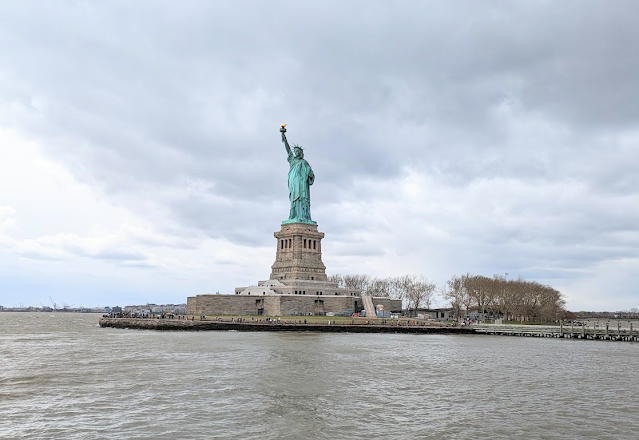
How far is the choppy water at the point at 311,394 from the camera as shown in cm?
2303

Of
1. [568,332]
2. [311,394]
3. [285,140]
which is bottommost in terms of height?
[311,394]

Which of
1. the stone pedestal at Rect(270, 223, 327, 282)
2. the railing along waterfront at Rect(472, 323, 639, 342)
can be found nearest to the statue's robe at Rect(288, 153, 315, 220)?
the stone pedestal at Rect(270, 223, 327, 282)

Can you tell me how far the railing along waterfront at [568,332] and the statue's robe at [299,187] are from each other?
39.9 m

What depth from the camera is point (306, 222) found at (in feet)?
356

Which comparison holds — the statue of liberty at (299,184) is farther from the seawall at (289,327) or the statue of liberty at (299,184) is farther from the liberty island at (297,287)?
the seawall at (289,327)

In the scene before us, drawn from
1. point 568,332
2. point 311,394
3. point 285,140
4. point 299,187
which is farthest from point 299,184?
point 311,394

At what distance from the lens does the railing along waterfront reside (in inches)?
2913

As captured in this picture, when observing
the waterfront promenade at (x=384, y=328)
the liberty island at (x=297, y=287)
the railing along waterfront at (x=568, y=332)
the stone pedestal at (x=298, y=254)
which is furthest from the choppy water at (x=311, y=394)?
the stone pedestal at (x=298, y=254)

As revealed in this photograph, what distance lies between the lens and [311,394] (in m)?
29.8

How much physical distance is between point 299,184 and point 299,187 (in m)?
0.58

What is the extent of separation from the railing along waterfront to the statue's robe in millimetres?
39923

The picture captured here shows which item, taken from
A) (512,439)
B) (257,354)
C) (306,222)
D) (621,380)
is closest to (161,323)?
(306,222)

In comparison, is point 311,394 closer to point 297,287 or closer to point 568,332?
point 568,332

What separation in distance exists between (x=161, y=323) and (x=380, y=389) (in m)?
58.6
